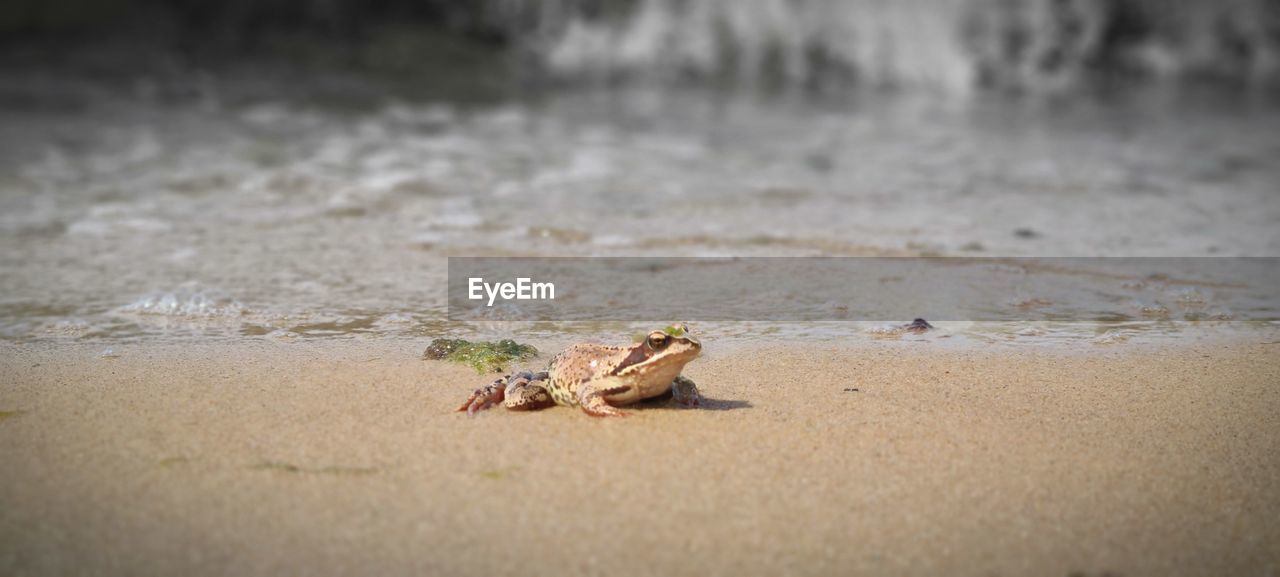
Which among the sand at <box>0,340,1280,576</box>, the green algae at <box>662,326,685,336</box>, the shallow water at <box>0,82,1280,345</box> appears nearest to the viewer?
the sand at <box>0,340,1280,576</box>

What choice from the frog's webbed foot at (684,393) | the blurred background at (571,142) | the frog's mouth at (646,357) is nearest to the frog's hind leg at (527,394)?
the frog's mouth at (646,357)

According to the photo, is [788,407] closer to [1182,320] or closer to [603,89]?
[1182,320]

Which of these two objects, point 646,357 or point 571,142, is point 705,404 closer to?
point 646,357

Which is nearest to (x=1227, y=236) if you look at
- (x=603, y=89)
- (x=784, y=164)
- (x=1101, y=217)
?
(x=1101, y=217)

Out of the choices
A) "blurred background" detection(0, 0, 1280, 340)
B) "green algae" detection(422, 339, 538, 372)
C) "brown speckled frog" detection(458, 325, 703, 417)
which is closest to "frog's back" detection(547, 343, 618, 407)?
"brown speckled frog" detection(458, 325, 703, 417)

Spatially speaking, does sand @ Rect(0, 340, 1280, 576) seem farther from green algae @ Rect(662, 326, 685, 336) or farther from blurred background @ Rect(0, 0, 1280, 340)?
blurred background @ Rect(0, 0, 1280, 340)
